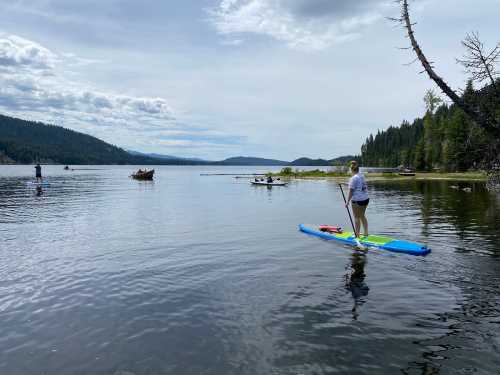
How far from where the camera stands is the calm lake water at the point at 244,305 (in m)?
7.82

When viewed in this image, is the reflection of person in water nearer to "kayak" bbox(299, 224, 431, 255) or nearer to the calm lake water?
the calm lake water

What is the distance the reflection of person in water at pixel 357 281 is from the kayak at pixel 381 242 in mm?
1392

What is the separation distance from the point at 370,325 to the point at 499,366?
2713 millimetres

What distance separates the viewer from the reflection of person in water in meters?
11.0

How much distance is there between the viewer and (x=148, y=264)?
15.8 m

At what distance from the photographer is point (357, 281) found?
1293cm

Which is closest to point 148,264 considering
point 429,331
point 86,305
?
point 86,305

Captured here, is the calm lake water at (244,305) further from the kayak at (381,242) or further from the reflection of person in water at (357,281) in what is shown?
the kayak at (381,242)

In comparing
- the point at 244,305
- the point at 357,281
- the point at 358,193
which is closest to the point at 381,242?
the point at 358,193

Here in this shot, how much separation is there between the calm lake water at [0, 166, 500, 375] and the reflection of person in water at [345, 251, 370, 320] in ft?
0.20

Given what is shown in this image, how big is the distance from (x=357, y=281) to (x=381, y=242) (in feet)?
18.0

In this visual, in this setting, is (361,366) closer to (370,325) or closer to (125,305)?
(370,325)

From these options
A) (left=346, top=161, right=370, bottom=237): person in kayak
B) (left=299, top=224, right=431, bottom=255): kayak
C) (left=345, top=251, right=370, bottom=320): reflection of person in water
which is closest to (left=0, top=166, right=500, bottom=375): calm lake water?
(left=345, top=251, right=370, bottom=320): reflection of person in water

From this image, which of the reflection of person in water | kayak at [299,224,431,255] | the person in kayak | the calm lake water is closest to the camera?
the calm lake water
